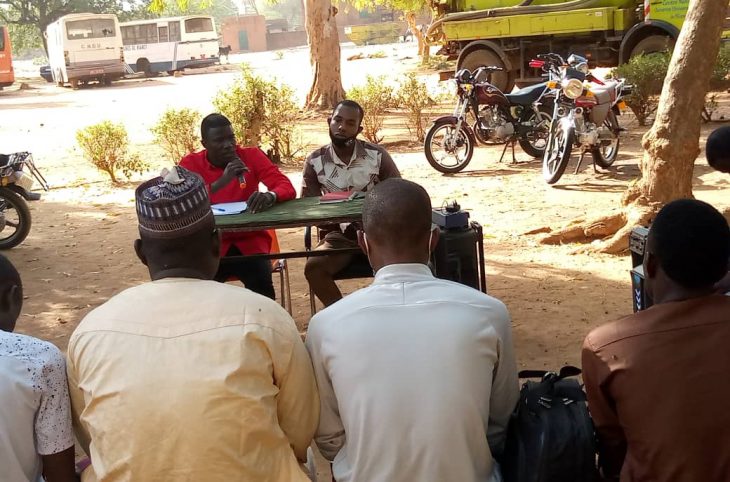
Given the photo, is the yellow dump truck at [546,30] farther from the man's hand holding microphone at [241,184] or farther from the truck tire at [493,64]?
the man's hand holding microphone at [241,184]

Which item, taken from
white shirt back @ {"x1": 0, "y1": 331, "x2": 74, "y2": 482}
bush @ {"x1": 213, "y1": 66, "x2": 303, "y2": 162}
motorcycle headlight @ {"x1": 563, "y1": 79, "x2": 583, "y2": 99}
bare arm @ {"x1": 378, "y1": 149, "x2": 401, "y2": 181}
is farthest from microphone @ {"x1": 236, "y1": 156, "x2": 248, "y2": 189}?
bush @ {"x1": 213, "y1": 66, "x2": 303, "y2": 162}

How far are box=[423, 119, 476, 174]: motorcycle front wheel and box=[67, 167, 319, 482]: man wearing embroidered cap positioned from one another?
760cm

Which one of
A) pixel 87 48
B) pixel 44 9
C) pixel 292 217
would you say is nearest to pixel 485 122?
pixel 292 217

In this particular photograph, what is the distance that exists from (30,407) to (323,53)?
1402 cm

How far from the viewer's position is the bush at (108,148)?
1005 cm

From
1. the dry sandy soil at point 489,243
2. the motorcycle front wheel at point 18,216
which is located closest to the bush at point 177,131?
the dry sandy soil at point 489,243

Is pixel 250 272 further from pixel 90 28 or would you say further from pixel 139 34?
pixel 139 34

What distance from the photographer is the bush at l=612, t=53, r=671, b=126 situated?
427 inches

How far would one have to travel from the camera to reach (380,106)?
39.1 ft

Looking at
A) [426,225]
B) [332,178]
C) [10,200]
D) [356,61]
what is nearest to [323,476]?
[426,225]

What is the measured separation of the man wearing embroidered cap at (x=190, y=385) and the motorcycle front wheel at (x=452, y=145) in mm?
7604

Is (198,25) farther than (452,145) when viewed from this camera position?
Yes

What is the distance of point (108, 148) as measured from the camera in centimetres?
1020

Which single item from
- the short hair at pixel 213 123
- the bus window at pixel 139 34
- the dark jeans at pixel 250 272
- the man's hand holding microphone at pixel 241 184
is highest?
the bus window at pixel 139 34
